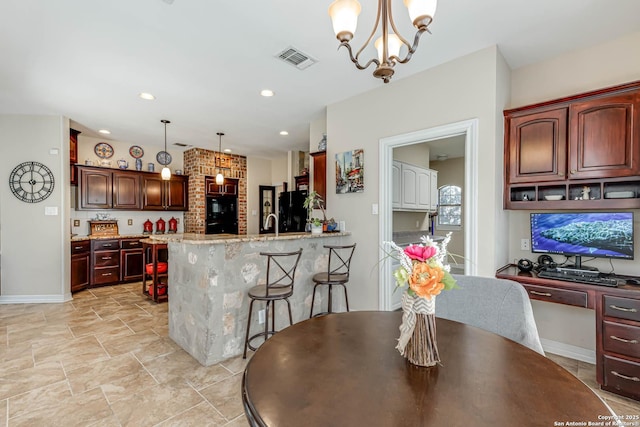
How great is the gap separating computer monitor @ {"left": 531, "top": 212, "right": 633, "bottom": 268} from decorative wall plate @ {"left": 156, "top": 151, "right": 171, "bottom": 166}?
682 centimetres

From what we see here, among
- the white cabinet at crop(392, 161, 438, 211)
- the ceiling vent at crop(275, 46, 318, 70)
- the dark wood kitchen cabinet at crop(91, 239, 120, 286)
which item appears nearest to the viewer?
the ceiling vent at crop(275, 46, 318, 70)

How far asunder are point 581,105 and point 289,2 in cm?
246

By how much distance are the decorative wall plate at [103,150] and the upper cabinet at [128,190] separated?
532 millimetres

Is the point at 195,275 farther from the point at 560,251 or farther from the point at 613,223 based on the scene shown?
the point at 613,223

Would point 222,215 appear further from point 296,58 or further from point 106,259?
point 296,58

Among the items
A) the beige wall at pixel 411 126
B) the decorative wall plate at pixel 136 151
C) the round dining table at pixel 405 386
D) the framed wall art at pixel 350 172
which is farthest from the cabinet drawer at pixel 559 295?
the decorative wall plate at pixel 136 151

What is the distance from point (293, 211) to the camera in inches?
250

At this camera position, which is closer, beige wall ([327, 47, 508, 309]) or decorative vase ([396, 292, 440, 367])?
decorative vase ([396, 292, 440, 367])

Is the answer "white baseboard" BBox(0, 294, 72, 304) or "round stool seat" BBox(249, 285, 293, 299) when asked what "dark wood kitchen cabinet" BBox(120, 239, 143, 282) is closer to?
"white baseboard" BBox(0, 294, 72, 304)

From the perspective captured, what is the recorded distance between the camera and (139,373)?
2.54 m

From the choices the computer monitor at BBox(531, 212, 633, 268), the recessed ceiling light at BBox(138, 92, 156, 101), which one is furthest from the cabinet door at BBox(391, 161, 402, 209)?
the recessed ceiling light at BBox(138, 92, 156, 101)

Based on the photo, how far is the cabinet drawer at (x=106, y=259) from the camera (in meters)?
5.36

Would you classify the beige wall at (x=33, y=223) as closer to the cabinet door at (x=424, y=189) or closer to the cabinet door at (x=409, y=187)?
the cabinet door at (x=409, y=187)

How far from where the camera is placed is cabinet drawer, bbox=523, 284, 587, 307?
2322 mm
